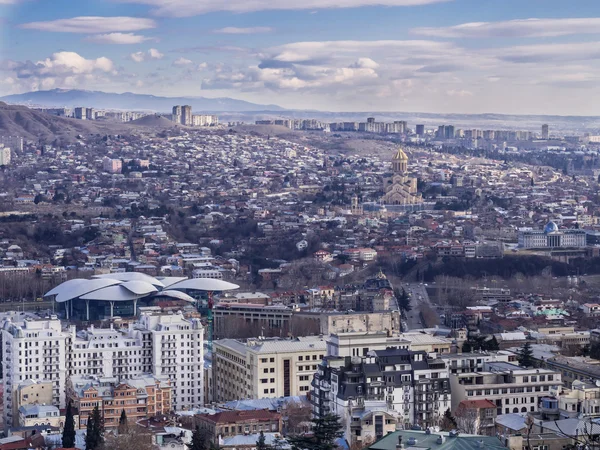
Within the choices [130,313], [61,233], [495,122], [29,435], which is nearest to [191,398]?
[29,435]

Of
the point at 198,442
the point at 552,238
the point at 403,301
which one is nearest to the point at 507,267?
the point at 552,238

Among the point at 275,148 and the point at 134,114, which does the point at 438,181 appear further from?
the point at 134,114

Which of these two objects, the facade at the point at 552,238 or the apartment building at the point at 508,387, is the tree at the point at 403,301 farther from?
the apartment building at the point at 508,387

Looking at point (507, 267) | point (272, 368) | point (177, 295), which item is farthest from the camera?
point (507, 267)

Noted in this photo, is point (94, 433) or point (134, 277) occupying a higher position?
point (94, 433)

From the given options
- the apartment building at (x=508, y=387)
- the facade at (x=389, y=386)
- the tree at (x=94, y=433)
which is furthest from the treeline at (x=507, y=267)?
the tree at (x=94, y=433)

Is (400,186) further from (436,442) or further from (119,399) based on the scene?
(436,442)
